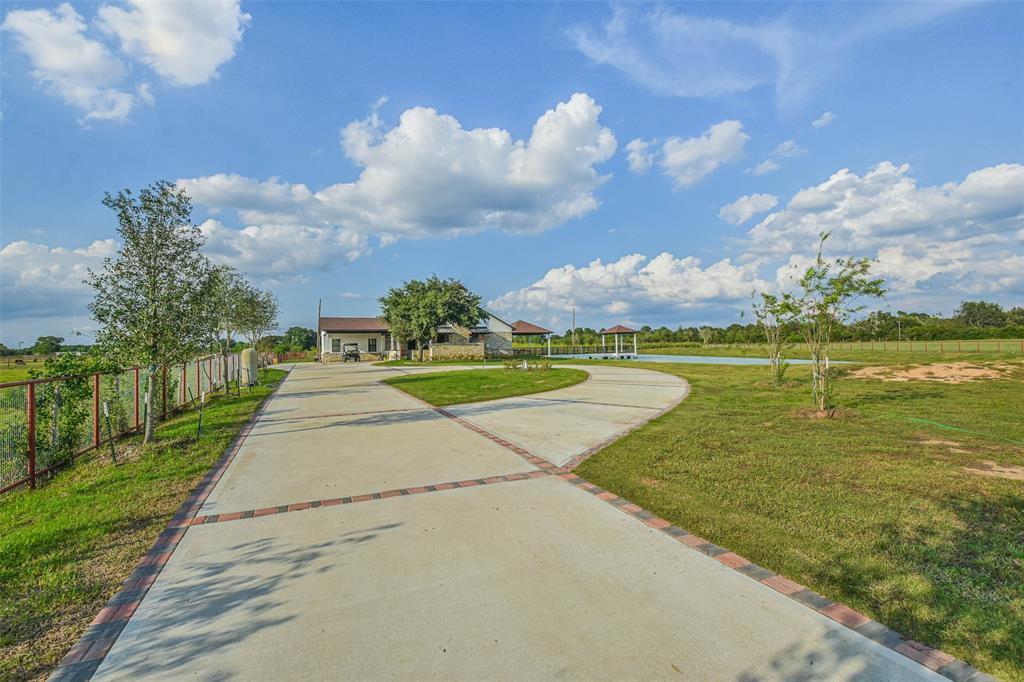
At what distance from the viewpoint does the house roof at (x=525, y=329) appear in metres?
48.4

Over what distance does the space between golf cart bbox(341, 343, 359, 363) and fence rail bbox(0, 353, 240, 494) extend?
32.6 m

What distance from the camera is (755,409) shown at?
33.1ft

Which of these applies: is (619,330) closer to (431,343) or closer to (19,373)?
(431,343)

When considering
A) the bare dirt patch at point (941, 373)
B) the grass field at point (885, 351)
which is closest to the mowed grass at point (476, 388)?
the bare dirt patch at point (941, 373)

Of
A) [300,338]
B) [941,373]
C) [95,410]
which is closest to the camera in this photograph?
[95,410]

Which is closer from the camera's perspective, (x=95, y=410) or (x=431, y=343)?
(x=95, y=410)

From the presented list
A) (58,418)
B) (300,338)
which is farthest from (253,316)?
(300,338)

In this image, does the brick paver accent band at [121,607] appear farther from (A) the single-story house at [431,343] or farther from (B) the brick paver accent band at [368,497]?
(A) the single-story house at [431,343]

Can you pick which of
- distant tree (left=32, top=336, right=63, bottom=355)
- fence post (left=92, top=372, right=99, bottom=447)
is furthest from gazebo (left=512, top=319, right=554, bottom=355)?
fence post (left=92, top=372, right=99, bottom=447)

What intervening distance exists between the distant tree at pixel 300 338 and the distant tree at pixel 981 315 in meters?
91.3

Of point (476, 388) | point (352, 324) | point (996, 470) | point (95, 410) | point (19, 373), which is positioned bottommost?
point (996, 470)

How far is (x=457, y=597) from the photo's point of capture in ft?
9.48

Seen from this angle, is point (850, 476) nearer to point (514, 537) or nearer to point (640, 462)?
point (640, 462)

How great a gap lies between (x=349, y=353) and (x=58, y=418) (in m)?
36.6
